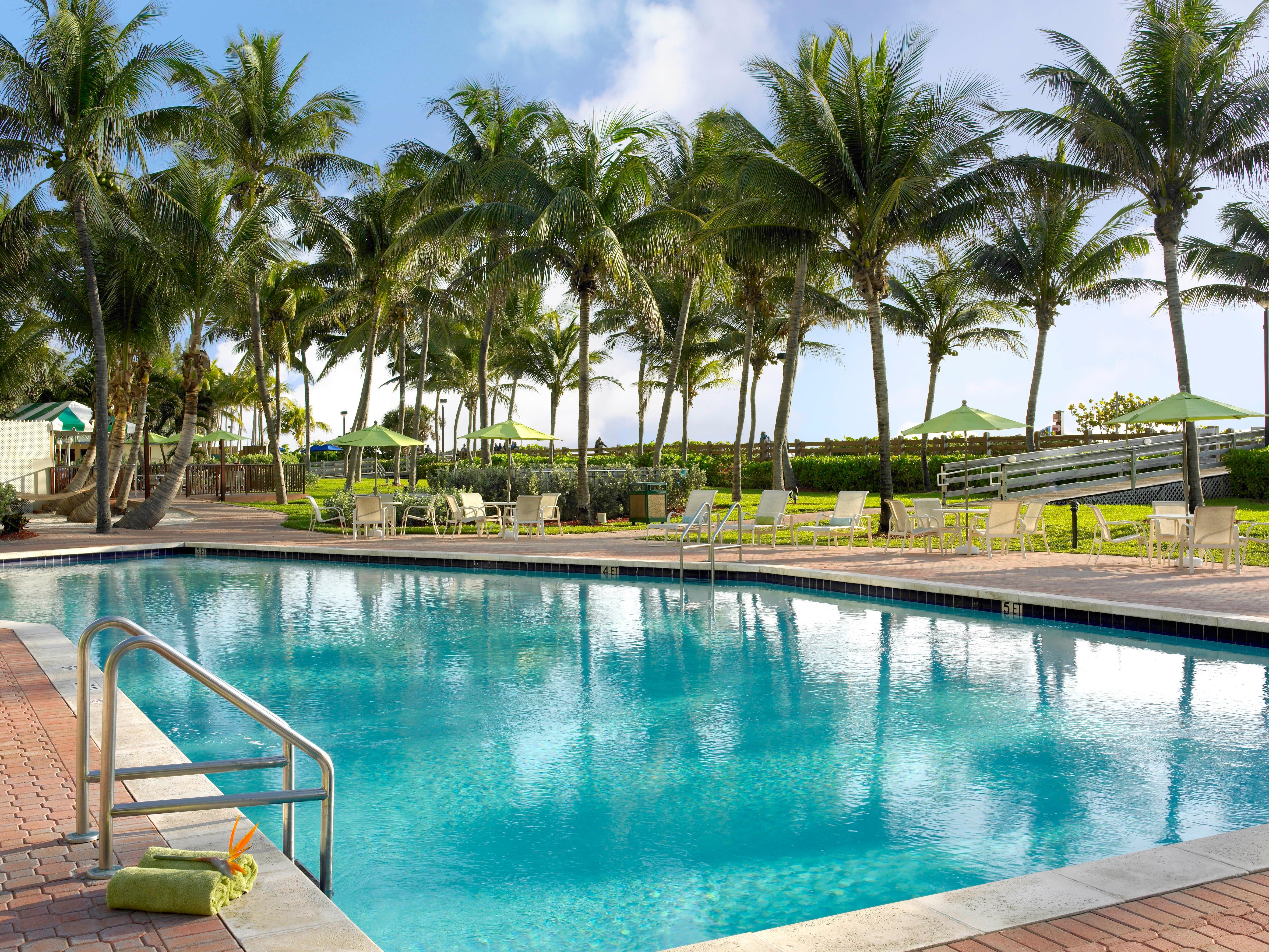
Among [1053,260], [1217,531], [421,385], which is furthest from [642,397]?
[1217,531]

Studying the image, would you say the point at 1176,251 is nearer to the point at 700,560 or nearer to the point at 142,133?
the point at 700,560

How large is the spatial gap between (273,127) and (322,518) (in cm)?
1104

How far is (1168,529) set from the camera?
12.0 m

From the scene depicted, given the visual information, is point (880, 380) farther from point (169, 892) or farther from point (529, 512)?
point (169, 892)

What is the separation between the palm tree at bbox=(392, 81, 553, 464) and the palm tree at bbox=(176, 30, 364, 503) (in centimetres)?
250

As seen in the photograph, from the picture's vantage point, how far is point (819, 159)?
634 inches

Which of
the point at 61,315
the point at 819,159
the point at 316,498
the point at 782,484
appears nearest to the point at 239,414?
the point at 316,498

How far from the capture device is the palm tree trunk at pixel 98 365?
18484mm

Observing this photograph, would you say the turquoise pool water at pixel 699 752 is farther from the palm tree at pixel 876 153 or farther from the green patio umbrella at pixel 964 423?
the palm tree at pixel 876 153

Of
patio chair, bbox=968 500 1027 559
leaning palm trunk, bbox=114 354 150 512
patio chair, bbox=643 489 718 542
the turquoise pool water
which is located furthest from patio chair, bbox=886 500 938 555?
leaning palm trunk, bbox=114 354 150 512

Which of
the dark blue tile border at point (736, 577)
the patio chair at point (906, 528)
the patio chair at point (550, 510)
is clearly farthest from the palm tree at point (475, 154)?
the patio chair at point (906, 528)

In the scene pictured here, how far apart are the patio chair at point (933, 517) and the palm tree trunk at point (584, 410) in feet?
24.7

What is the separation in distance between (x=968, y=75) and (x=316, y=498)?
70.4 ft

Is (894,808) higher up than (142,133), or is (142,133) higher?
(142,133)
